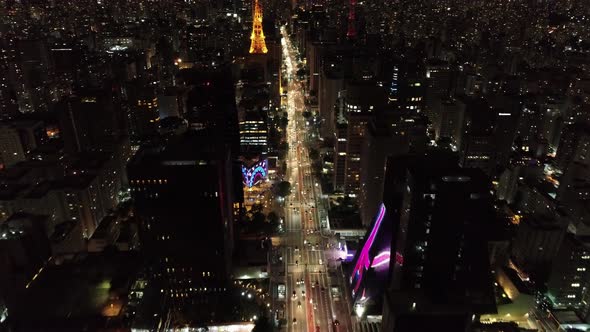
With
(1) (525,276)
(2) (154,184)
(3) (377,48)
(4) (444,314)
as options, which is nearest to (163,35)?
(3) (377,48)

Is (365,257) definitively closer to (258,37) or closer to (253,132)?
(253,132)

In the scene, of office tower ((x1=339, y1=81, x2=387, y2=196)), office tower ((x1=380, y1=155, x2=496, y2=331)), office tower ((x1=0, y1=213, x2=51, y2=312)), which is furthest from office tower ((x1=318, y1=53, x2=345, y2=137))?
office tower ((x1=380, y1=155, x2=496, y2=331))

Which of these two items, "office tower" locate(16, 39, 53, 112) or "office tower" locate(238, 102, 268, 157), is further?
"office tower" locate(16, 39, 53, 112)

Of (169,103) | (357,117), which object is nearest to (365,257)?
(357,117)

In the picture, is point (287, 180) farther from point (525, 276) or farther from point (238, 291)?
point (525, 276)

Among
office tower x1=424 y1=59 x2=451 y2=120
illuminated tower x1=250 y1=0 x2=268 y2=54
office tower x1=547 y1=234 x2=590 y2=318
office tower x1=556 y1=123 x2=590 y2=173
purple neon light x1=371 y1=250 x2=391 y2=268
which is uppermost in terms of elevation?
illuminated tower x1=250 y1=0 x2=268 y2=54

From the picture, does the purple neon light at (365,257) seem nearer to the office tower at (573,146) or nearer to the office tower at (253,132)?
the office tower at (253,132)

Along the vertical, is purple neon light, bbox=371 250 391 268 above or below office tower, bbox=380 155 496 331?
below

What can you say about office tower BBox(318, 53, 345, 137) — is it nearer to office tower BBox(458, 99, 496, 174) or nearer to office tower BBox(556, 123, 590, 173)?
office tower BBox(458, 99, 496, 174)
